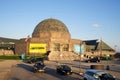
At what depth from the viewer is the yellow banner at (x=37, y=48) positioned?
78688 millimetres

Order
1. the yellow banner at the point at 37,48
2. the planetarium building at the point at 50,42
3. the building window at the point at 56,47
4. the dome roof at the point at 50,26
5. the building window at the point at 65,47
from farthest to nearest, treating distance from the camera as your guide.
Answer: the dome roof at the point at 50,26 → the building window at the point at 65,47 → the building window at the point at 56,47 → the planetarium building at the point at 50,42 → the yellow banner at the point at 37,48

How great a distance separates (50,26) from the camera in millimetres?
89250

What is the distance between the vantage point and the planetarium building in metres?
78.9

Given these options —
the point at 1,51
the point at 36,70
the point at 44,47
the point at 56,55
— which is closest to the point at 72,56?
the point at 56,55

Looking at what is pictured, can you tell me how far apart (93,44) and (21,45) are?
3849cm

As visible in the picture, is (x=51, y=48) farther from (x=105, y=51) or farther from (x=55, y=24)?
(x=105, y=51)

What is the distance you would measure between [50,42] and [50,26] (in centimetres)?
1059

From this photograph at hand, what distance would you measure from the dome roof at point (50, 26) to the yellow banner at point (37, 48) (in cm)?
1012

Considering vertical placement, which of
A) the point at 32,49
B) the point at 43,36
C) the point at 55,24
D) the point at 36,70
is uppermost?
the point at 55,24

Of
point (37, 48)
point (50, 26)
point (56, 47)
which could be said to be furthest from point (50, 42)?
point (50, 26)

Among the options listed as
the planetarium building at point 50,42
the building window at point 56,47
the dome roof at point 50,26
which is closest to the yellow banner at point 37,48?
the planetarium building at point 50,42

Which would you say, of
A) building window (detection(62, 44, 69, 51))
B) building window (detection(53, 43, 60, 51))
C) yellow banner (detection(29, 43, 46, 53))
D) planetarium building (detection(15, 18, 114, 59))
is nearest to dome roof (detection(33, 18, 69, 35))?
planetarium building (detection(15, 18, 114, 59))

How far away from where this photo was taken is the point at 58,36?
285ft

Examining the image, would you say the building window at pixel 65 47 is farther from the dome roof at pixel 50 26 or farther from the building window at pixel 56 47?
the dome roof at pixel 50 26
